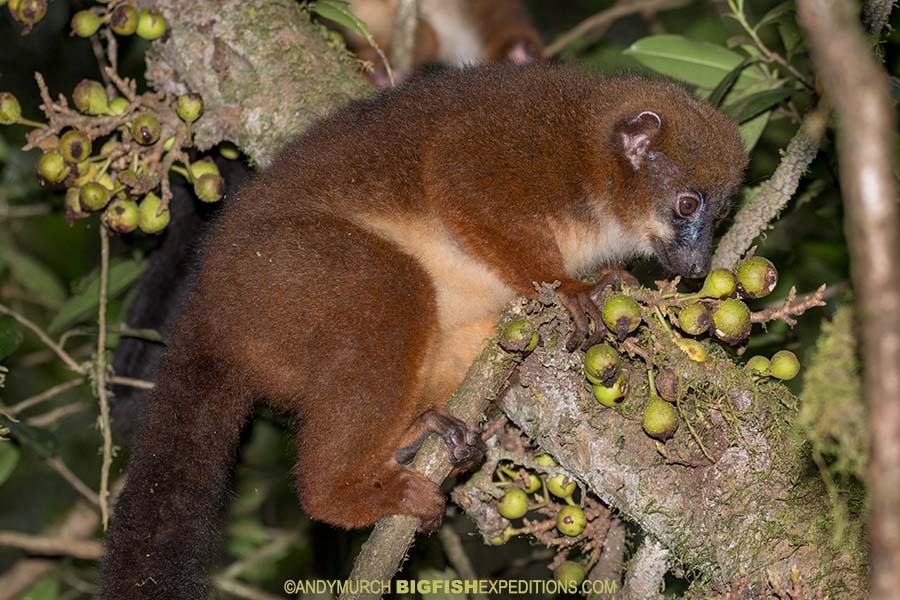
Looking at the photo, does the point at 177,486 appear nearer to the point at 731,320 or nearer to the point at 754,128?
the point at 731,320

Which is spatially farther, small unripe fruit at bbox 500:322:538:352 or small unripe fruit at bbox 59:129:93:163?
small unripe fruit at bbox 59:129:93:163

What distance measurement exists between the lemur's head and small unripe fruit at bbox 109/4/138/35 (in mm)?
2056

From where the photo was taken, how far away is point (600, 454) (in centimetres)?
318

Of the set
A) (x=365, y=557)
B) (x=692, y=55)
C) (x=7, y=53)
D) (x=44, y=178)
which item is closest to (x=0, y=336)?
(x=44, y=178)

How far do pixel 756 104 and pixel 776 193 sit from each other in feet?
1.92

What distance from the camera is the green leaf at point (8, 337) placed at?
3912mm

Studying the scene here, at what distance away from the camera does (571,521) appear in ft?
11.3

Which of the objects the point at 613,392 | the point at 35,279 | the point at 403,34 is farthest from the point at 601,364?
the point at 35,279

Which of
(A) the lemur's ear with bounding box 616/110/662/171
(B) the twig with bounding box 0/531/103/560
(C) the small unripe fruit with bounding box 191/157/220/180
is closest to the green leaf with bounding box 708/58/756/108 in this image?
(A) the lemur's ear with bounding box 616/110/662/171

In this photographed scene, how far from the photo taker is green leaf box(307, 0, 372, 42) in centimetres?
435

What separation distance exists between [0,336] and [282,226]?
136 centimetres

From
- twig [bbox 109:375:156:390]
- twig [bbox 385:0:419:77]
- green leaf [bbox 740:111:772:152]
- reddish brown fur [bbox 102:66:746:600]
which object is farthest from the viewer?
twig [bbox 385:0:419:77]

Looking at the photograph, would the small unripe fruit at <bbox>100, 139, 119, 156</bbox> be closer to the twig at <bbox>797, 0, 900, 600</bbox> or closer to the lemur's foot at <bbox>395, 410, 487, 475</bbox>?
the lemur's foot at <bbox>395, 410, 487, 475</bbox>

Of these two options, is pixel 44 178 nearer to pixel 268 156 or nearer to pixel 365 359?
pixel 268 156
